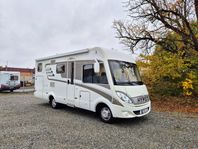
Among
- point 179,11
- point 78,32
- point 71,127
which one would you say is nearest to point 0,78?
point 78,32

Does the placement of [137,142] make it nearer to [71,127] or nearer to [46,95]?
[71,127]

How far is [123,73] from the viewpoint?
255 inches

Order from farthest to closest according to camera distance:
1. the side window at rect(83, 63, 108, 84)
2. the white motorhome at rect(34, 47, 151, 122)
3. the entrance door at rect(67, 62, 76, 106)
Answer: the entrance door at rect(67, 62, 76, 106) < the side window at rect(83, 63, 108, 84) < the white motorhome at rect(34, 47, 151, 122)

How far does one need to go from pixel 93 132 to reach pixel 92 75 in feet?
7.42

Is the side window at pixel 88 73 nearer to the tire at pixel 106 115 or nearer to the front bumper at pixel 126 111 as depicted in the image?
the tire at pixel 106 115

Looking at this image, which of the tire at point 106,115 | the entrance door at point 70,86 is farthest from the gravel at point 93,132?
the entrance door at point 70,86

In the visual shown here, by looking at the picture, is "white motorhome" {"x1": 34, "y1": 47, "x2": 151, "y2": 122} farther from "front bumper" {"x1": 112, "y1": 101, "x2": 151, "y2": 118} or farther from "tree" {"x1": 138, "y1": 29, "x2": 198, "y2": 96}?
"tree" {"x1": 138, "y1": 29, "x2": 198, "y2": 96}

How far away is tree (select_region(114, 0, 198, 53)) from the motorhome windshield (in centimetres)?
571

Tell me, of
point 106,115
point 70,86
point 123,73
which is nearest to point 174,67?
point 123,73

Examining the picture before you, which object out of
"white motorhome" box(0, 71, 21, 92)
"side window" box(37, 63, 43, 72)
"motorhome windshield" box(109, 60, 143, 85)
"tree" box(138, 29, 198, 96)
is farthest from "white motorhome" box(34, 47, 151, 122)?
"white motorhome" box(0, 71, 21, 92)

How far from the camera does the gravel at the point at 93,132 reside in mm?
4430

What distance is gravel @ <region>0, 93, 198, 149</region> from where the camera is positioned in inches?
174

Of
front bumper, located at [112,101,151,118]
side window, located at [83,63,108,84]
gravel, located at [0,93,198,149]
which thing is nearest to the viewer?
gravel, located at [0,93,198,149]

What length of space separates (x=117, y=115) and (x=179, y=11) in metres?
8.42
